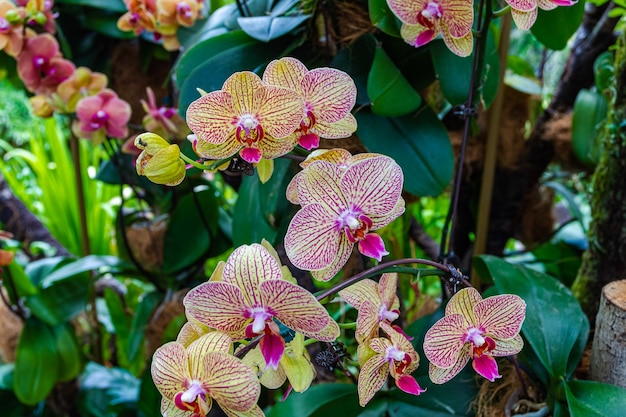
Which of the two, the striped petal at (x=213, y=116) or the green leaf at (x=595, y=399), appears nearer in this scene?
the striped petal at (x=213, y=116)

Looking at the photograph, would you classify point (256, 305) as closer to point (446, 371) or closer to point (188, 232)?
point (446, 371)

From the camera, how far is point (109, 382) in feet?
3.60

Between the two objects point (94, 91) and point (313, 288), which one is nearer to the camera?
point (313, 288)

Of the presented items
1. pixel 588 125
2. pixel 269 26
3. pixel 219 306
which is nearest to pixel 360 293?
pixel 219 306

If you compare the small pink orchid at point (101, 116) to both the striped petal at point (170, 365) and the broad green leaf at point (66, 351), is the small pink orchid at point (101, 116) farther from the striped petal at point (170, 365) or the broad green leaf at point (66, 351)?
the striped petal at point (170, 365)

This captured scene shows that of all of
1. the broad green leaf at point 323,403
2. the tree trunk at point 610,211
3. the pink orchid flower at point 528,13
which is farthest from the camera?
the tree trunk at point 610,211

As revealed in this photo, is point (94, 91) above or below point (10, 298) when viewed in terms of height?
above

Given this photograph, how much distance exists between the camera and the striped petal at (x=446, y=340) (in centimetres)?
37

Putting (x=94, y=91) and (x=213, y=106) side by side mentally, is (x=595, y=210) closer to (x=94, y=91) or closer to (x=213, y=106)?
(x=213, y=106)

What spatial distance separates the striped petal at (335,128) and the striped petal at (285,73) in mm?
33

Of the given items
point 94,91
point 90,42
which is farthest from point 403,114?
point 90,42

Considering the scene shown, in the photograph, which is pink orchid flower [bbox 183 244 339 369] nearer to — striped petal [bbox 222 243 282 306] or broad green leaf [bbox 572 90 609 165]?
striped petal [bbox 222 243 282 306]

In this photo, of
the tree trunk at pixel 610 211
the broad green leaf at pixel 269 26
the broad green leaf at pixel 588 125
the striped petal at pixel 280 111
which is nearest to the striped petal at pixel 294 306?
the striped petal at pixel 280 111

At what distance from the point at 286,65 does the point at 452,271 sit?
178 millimetres
